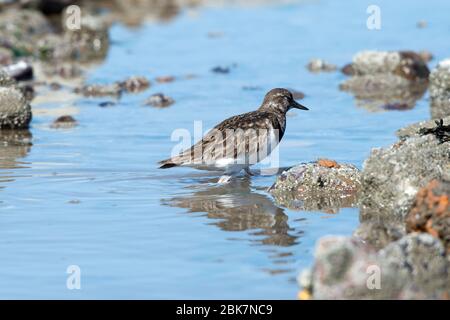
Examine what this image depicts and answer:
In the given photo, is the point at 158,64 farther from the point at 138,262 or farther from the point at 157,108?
the point at 138,262

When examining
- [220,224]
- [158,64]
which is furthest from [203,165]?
[158,64]

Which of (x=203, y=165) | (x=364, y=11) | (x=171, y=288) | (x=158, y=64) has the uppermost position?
(x=364, y=11)

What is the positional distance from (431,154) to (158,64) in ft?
29.8

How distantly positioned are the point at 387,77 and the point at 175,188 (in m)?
5.91

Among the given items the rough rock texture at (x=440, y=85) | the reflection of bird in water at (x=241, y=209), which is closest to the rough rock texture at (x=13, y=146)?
the reflection of bird in water at (x=241, y=209)

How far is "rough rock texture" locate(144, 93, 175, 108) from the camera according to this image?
12633mm

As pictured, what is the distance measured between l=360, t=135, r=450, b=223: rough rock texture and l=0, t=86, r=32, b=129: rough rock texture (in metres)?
5.09

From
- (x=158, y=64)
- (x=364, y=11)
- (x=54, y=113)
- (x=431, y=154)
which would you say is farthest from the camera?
(x=364, y=11)

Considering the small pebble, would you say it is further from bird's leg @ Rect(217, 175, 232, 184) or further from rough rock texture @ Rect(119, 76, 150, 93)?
bird's leg @ Rect(217, 175, 232, 184)

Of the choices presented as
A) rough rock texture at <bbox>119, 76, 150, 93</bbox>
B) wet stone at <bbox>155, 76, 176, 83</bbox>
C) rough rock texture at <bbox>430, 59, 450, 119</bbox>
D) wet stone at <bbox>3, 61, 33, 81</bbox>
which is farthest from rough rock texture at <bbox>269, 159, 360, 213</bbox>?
wet stone at <bbox>3, 61, 33, 81</bbox>

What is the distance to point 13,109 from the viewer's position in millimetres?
11133

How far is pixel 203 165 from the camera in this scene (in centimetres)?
851

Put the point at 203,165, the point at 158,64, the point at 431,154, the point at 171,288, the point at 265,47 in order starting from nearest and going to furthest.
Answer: the point at 171,288, the point at 431,154, the point at 203,165, the point at 158,64, the point at 265,47

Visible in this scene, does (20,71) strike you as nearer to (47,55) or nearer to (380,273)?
(47,55)
